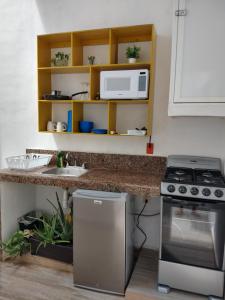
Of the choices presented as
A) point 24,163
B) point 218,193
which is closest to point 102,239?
point 218,193

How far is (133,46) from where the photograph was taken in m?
2.35

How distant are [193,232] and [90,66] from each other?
170cm

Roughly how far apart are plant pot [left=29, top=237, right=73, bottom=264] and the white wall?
102cm

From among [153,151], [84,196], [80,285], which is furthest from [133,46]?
[80,285]

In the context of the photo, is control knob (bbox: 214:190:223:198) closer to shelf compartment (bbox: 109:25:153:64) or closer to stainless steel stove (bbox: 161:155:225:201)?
stainless steel stove (bbox: 161:155:225:201)

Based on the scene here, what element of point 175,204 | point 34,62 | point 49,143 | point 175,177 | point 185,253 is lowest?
point 185,253

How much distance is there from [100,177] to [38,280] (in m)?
1.05

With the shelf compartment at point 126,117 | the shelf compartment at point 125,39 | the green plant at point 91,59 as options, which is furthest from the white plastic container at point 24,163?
the shelf compartment at point 125,39

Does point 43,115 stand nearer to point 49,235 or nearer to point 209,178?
point 49,235

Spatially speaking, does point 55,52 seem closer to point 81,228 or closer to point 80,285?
point 81,228

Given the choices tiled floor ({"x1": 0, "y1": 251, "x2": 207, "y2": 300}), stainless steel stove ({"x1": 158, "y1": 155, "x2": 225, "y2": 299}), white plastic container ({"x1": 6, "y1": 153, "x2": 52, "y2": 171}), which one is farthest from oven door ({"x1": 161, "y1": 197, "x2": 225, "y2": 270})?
white plastic container ({"x1": 6, "y1": 153, "x2": 52, "y2": 171})

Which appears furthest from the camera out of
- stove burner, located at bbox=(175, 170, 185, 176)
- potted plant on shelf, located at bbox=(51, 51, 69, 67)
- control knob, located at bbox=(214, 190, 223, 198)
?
potted plant on shelf, located at bbox=(51, 51, 69, 67)

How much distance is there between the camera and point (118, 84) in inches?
85.2

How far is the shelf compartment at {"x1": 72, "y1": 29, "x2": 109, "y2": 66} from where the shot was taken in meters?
2.31
